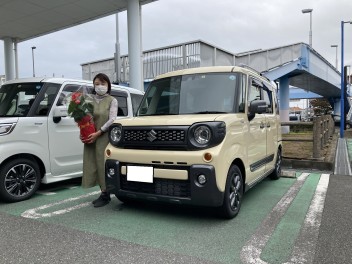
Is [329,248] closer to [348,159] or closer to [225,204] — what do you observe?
[225,204]


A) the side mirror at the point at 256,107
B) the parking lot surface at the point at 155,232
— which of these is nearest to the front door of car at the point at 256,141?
the side mirror at the point at 256,107

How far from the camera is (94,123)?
474 cm

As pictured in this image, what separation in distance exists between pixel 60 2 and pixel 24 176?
678 cm

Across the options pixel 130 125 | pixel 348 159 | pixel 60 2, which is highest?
pixel 60 2

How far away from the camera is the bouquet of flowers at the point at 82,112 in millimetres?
4520

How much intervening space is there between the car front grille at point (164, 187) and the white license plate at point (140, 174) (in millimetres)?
66

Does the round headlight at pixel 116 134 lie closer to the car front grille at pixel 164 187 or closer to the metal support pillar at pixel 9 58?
the car front grille at pixel 164 187

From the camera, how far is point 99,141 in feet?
15.5

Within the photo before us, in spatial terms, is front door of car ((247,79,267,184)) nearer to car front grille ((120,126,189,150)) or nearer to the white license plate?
car front grille ((120,126,189,150))

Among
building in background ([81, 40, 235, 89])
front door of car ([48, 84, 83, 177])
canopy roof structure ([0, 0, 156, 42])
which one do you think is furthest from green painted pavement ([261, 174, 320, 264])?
building in background ([81, 40, 235, 89])

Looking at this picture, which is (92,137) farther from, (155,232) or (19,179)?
(155,232)

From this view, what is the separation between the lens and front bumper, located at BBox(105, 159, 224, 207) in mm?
3744

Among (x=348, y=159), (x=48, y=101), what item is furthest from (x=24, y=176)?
(x=348, y=159)

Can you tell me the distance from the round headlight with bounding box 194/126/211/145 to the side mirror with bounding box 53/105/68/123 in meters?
2.52
